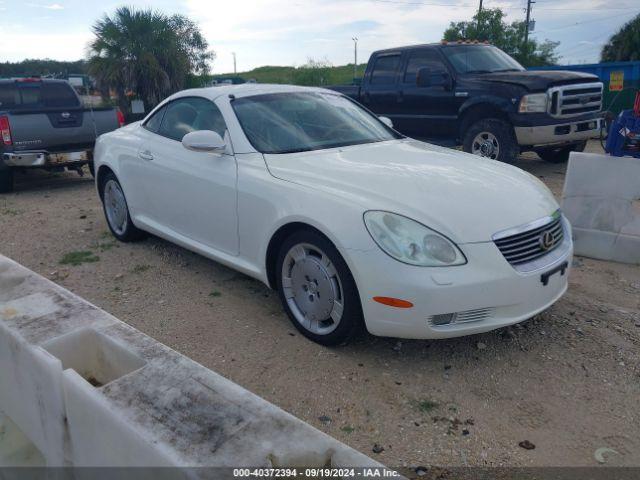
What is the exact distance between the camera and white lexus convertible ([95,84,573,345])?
3.06 meters

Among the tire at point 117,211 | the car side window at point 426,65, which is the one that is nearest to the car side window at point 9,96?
the tire at point 117,211

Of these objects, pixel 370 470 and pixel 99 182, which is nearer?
pixel 370 470

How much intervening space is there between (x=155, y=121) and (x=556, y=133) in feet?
19.7

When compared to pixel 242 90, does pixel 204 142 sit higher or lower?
lower

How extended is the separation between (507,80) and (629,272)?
4.58m

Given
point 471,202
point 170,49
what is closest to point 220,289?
point 471,202

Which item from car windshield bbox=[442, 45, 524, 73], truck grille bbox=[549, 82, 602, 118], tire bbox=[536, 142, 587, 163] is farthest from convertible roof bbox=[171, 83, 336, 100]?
tire bbox=[536, 142, 587, 163]

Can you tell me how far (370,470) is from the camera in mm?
1580

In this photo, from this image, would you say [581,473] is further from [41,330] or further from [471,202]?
[41,330]

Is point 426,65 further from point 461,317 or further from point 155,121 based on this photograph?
point 461,317

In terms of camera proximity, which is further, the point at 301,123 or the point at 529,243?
the point at 301,123

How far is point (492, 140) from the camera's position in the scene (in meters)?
8.64

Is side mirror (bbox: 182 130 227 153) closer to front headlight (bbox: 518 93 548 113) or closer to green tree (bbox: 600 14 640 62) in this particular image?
front headlight (bbox: 518 93 548 113)

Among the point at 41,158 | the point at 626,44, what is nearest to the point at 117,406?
the point at 41,158
